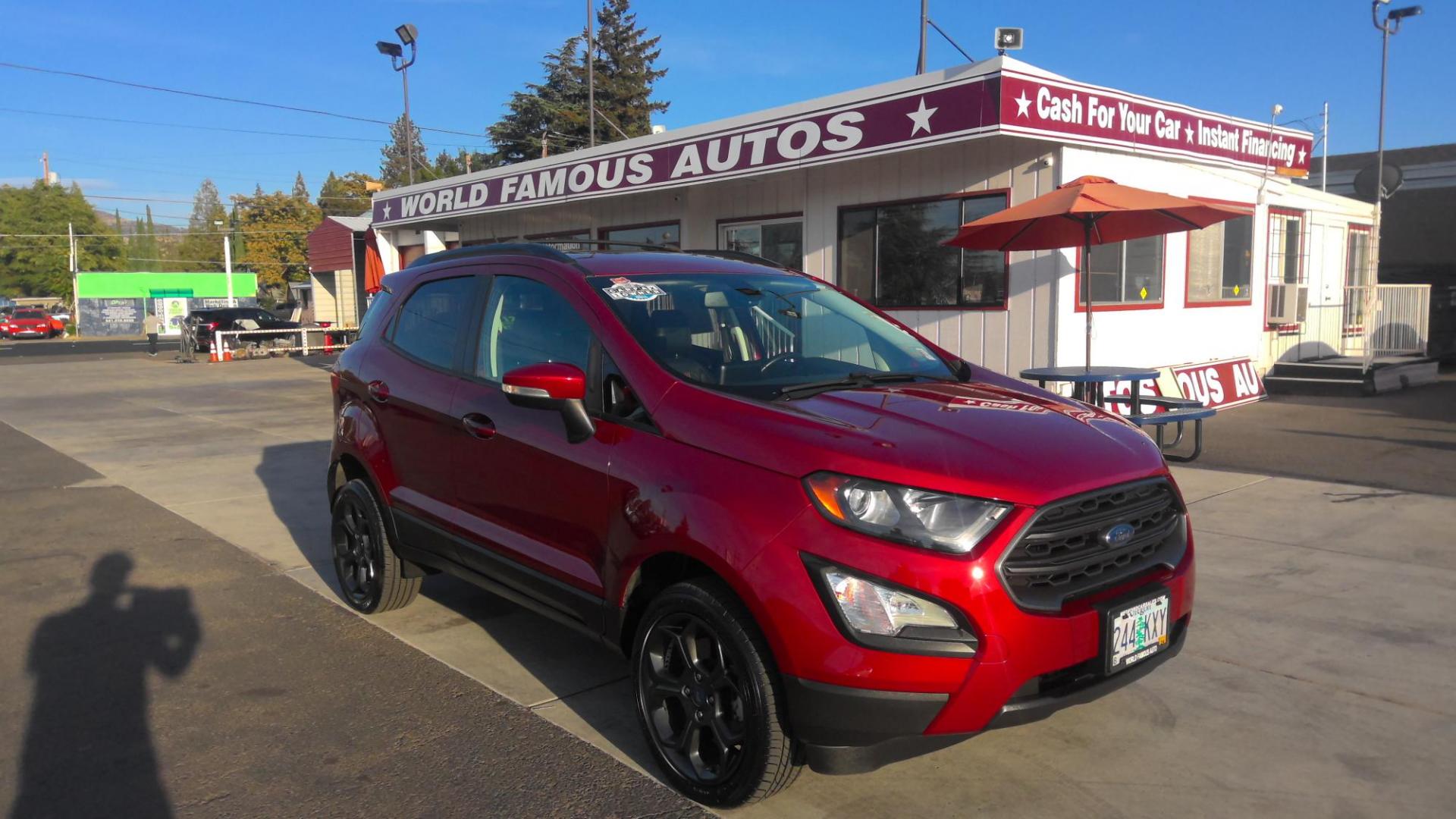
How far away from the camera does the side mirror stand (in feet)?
11.6

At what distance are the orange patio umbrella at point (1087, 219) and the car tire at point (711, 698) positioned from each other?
271 inches

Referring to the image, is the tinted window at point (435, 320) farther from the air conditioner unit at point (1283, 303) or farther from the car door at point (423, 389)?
the air conditioner unit at point (1283, 303)

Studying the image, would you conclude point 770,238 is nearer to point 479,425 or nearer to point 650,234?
point 650,234

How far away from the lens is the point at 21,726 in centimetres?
396

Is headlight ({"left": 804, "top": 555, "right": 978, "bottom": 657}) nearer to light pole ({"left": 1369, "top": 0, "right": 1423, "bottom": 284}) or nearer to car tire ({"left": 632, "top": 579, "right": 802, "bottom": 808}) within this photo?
car tire ({"left": 632, "top": 579, "right": 802, "bottom": 808})

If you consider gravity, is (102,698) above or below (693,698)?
below

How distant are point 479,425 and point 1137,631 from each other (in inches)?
103

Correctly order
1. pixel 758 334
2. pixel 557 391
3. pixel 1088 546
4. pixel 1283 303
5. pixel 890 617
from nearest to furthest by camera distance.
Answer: pixel 890 617 < pixel 1088 546 < pixel 557 391 < pixel 758 334 < pixel 1283 303

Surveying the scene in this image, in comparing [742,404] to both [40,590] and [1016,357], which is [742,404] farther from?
[1016,357]

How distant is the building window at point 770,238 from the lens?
13.6 m

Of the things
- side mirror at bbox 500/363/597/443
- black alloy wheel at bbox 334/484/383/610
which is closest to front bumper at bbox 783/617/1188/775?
side mirror at bbox 500/363/597/443

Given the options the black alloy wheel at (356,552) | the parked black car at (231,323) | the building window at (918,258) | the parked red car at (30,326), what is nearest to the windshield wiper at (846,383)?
the black alloy wheel at (356,552)

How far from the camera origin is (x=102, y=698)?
4.24 m

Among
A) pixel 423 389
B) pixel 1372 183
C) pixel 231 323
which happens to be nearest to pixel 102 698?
pixel 423 389
